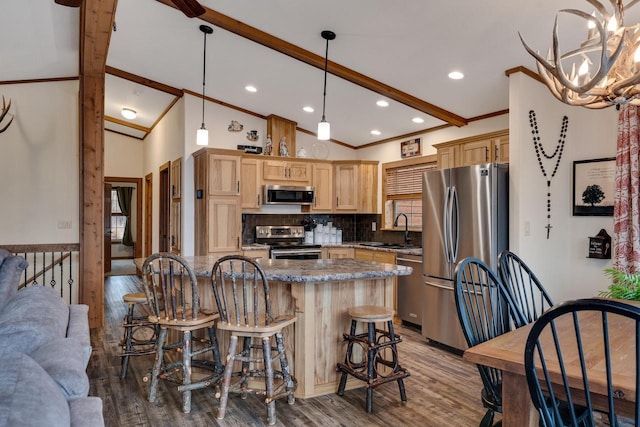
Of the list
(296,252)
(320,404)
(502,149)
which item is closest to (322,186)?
(296,252)

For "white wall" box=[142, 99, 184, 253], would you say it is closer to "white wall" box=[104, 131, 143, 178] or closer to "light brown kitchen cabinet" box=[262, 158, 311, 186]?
"white wall" box=[104, 131, 143, 178]

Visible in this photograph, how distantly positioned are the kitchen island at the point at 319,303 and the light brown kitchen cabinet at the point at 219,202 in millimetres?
2189

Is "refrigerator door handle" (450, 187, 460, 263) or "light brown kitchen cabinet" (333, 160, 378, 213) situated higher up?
"light brown kitchen cabinet" (333, 160, 378, 213)

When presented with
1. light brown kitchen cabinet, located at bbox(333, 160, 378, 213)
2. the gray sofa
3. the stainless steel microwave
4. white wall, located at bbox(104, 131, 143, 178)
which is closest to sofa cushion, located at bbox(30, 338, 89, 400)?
the gray sofa

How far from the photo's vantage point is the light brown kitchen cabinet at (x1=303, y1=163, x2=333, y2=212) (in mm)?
6383

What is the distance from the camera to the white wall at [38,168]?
17.0ft

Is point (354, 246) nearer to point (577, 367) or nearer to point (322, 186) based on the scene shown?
point (322, 186)

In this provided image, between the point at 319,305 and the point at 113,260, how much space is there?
1001 centimetres

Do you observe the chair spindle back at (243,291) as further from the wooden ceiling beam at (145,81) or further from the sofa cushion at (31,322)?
the wooden ceiling beam at (145,81)

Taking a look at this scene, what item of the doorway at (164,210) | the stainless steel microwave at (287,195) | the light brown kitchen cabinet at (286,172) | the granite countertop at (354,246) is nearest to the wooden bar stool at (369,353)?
the granite countertop at (354,246)

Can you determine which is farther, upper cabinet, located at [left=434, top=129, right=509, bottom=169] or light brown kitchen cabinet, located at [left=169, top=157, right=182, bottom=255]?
light brown kitchen cabinet, located at [left=169, top=157, right=182, bottom=255]

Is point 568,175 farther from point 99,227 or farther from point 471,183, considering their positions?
point 99,227

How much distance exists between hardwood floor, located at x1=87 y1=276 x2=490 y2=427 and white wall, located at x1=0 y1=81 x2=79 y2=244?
7.37ft

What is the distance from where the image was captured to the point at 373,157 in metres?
6.70
